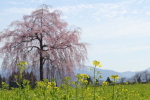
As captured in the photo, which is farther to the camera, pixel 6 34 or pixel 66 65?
pixel 6 34

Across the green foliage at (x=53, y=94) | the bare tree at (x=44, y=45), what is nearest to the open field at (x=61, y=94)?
the green foliage at (x=53, y=94)

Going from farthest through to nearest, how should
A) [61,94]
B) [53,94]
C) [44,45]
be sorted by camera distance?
[44,45]
[61,94]
[53,94]

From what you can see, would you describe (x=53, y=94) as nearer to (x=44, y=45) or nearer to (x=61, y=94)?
(x=61, y=94)

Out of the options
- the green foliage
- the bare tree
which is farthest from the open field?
the bare tree

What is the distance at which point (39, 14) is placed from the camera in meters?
24.4

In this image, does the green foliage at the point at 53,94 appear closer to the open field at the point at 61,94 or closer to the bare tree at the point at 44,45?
the open field at the point at 61,94

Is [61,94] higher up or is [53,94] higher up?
[53,94]

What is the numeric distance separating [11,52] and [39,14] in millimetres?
5267

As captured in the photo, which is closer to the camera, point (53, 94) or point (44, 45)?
point (53, 94)

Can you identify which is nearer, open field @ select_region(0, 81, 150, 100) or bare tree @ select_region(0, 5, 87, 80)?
open field @ select_region(0, 81, 150, 100)

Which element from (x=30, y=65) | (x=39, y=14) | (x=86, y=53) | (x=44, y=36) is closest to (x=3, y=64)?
(x=30, y=65)

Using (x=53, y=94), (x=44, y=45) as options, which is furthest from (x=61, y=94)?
(x=44, y=45)

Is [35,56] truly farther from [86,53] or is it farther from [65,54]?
[86,53]

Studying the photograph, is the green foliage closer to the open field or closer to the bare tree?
the open field
